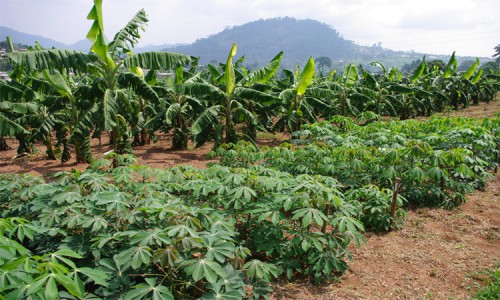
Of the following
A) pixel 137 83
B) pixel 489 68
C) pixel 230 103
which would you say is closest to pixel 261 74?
pixel 230 103

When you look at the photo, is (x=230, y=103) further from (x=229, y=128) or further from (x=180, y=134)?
(x=180, y=134)

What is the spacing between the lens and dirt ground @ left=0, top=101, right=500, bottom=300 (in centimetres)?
386

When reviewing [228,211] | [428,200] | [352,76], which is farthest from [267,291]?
[352,76]

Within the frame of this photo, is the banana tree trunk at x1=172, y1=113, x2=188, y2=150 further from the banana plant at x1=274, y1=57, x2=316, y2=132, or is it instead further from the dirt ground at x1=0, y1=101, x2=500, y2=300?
the dirt ground at x1=0, y1=101, x2=500, y2=300

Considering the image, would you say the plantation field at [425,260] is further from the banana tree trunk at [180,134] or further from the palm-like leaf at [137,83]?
the banana tree trunk at [180,134]

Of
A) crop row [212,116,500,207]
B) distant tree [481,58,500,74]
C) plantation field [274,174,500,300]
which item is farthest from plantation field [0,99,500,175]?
distant tree [481,58,500,74]

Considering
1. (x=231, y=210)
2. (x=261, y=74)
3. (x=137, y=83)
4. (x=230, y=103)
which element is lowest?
(x=231, y=210)

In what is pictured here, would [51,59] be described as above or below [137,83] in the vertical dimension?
above

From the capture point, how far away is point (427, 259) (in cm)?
456

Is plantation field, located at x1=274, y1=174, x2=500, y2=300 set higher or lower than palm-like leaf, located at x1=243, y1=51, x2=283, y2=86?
lower

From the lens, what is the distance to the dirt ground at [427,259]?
3.86 metres

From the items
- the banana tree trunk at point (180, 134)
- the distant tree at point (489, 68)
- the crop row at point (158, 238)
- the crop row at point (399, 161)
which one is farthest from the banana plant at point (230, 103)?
the distant tree at point (489, 68)

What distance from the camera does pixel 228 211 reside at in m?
4.08

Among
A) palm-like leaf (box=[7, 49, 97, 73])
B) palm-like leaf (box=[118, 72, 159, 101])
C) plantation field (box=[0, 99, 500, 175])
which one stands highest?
palm-like leaf (box=[7, 49, 97, 73])
